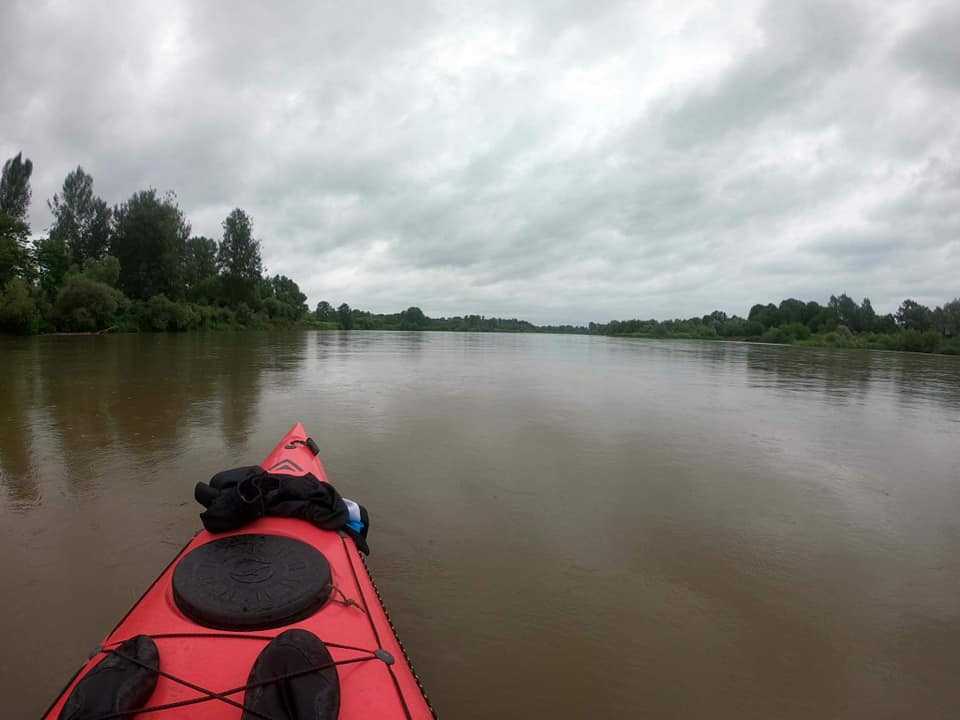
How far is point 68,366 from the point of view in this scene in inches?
647

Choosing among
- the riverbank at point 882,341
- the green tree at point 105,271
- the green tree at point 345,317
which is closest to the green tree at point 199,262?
the green tree at point 105,271

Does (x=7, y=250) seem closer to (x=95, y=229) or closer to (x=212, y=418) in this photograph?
(x=95, y=229)

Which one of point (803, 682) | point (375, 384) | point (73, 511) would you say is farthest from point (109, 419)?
point (803, 682)

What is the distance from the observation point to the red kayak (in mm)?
2039

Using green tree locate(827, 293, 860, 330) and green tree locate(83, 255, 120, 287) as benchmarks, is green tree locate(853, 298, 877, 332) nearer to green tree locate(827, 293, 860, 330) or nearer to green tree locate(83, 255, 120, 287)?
green tree locate(827, 293, 860, 330)

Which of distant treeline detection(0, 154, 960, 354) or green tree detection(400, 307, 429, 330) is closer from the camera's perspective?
distant treeline detection(0, 154, 960, 354)

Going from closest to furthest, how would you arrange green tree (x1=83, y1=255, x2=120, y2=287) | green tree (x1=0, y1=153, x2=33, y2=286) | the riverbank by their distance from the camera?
green tree (x1=0, y1=153, x2=33, y2=286), green tree (x1=83, y1=255, x2=120, y2=287), the riverbank

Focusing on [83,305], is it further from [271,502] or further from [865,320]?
[865,320]

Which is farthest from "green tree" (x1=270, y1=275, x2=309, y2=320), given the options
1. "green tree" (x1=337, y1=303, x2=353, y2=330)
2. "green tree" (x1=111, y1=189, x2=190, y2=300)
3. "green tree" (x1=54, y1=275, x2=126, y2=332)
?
"green tree" (x1=54, y1=275, x2=126, y2=332)

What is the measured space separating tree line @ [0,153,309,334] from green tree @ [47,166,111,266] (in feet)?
0.27

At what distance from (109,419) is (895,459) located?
1419 centimetres

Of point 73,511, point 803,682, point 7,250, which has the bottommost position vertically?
point 803,682

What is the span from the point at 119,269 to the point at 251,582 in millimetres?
52175

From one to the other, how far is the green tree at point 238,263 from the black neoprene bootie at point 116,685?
67136 millimetres
